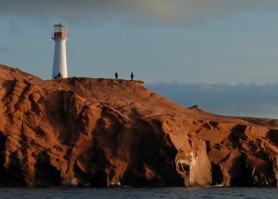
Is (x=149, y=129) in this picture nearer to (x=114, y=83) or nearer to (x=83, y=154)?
(x=83, y=154)

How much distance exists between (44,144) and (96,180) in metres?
5.13

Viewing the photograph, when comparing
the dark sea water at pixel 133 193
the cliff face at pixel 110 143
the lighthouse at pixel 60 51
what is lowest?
the dark sea water at pixel 133 193

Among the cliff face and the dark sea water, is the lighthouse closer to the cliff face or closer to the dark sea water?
the cliff face

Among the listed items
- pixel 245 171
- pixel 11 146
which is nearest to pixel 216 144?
pixel 245 171

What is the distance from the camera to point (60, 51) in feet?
324

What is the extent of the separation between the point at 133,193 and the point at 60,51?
33627 millimetres

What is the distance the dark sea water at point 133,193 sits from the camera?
64.8 meters

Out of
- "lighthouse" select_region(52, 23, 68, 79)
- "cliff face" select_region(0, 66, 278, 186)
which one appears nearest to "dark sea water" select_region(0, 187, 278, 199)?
"cliff face" select_region(0, 66, 278, 186)

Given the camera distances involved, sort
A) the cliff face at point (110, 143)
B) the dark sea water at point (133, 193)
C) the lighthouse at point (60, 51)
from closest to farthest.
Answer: the dark sea water at point (133, 193) < the cliff face at point (110, 143) < the lighthouse at point (60, 51)

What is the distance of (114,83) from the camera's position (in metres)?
89.3

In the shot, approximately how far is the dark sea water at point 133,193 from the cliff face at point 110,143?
270 centimetres

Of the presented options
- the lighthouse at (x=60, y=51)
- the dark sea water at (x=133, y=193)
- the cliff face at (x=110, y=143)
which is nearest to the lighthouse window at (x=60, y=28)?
the lighthouse at (x=60, y=51)

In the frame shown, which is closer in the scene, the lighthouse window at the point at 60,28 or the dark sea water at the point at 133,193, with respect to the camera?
the dark sea water at the point at 133,193

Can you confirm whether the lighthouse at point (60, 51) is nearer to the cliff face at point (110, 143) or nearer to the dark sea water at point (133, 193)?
the cliff face at point (110, 143)
